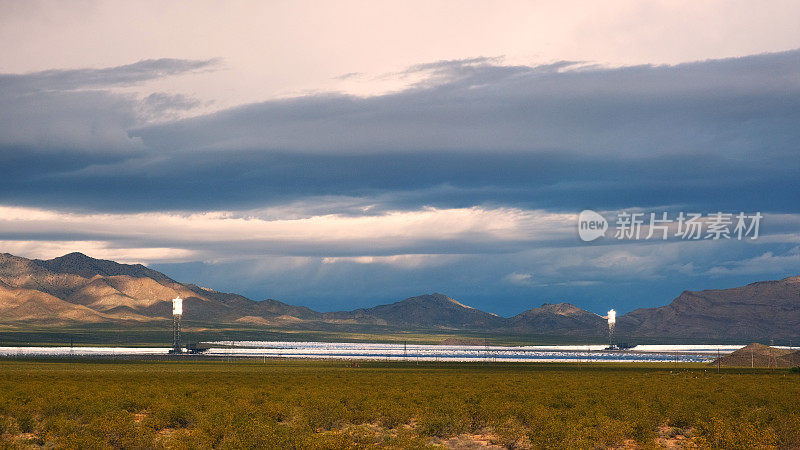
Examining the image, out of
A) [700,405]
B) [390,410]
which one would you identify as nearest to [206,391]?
[390,410]

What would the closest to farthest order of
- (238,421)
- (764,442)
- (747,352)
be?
(764,442) → (238,421) → (747,352)

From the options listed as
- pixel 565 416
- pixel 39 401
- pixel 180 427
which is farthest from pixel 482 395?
pixel 39 401

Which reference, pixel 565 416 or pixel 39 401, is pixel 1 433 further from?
pixel 565 416

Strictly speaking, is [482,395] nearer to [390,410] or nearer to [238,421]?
[390,410]

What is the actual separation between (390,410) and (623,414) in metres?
14.1

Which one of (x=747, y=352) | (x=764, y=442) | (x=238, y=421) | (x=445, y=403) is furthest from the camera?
(x=747, y=352)

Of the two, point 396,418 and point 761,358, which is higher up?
point 396,418

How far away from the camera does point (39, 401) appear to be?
5575 centimetres

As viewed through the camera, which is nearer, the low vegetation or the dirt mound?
the low vegetation

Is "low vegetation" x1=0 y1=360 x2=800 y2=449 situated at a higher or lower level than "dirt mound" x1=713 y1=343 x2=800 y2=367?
higher

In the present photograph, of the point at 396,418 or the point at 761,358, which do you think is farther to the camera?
the point at 761,358

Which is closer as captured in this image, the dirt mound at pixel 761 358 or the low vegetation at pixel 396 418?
the low vegetation at pixel 396 418

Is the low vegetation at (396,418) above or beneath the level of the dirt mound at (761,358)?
above

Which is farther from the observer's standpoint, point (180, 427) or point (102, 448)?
point (180, 427)
